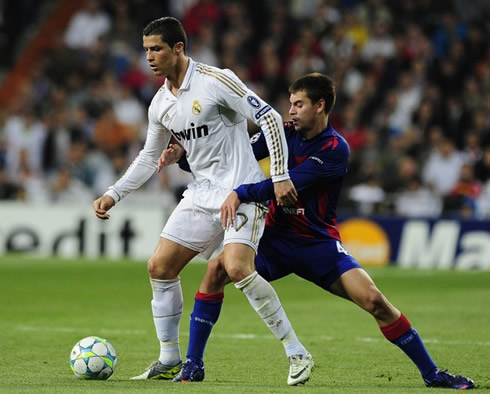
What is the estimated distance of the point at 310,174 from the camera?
6.78 metres

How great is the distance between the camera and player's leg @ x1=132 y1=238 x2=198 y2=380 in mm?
6918

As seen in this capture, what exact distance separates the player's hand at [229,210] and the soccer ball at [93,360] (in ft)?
3.74

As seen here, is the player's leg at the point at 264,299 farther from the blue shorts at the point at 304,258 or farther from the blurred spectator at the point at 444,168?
the blurred spectator at the point at 444,168

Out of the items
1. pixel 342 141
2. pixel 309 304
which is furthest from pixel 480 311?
pixel 342 141

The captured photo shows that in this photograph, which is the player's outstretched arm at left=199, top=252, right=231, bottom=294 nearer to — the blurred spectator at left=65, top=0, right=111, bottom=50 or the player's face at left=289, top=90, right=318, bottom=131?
the player's face at left=289, top=90, right=318, bottom=131

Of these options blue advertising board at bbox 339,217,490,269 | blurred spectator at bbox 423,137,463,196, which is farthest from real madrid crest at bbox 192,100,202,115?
blurred spectator at bbox 423,137,463,196

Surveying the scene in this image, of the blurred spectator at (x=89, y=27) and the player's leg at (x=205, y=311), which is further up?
the blurred spectator at (x=89, y=27)

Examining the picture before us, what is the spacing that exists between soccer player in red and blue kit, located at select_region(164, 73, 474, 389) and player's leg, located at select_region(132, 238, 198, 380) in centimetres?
15

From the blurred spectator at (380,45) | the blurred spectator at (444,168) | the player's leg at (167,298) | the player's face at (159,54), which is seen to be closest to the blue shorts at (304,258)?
the player's leg at (167,298)

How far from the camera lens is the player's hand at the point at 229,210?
6.68 m

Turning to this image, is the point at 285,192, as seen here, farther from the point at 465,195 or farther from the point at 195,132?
the point at 465,195

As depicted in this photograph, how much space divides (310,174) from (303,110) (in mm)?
424

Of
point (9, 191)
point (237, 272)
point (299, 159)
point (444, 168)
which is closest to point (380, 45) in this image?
point (444, 168)

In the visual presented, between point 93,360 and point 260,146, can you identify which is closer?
point 93,360
